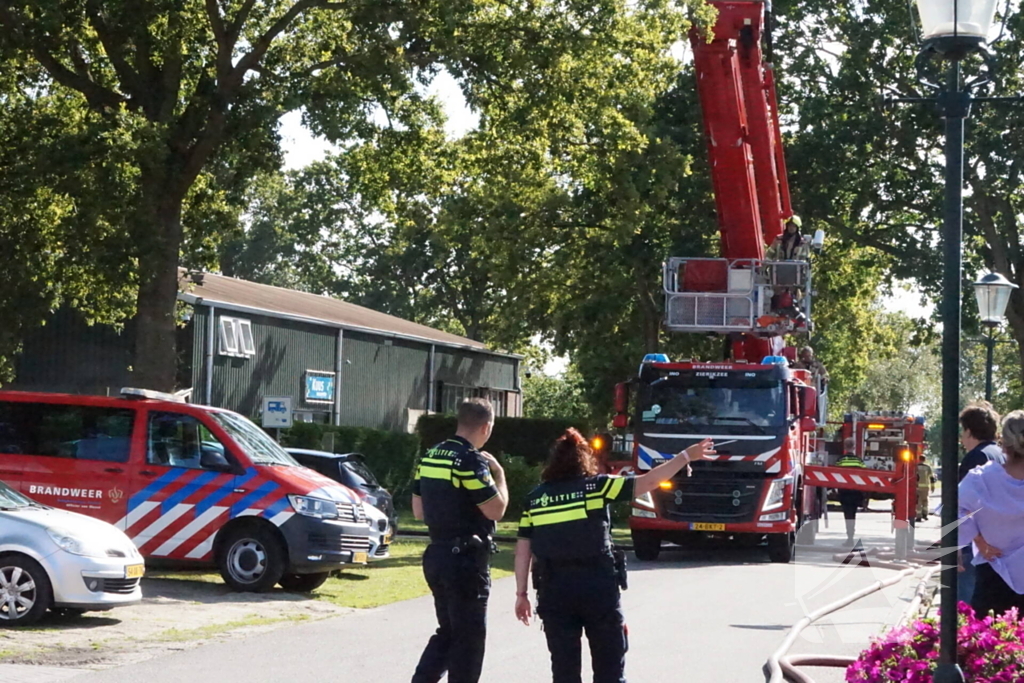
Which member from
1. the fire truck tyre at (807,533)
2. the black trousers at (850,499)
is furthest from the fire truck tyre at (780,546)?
the black trousers at (850,499)

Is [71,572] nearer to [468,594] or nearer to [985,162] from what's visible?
[468,594]

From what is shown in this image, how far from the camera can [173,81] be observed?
2086cm

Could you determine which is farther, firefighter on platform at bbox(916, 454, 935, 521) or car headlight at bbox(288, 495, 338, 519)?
firefighter on platform at bbox(916, 454, 935, 521)

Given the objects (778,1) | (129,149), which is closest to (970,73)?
(778,1)

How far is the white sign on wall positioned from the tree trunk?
4.12 m

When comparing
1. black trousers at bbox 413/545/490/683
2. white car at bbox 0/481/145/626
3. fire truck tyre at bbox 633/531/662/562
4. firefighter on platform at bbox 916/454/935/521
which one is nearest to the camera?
black trousers at bbox 413/545/490/683

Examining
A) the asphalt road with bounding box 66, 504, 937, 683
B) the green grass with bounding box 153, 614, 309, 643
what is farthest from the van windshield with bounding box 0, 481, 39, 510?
the asphalt road with bounding box 66, 504, 937, 683

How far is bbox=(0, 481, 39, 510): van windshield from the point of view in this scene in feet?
40.3

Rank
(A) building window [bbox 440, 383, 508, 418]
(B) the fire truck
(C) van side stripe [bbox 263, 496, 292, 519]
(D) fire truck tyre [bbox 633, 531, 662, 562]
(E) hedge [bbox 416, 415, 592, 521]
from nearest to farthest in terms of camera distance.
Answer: (C) van side stripe [bbox 263, 496, 292, 519], (B) the fire truck, (D) fire truck tyre [bbox 633, 531, 662, 562], (E) hedge [bbox 416, 415, 592, 521], (A) building window [bbox 440, 383, 508, 418]

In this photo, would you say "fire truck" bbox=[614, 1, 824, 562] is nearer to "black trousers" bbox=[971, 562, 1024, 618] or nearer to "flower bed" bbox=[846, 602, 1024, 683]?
"black trousers" bbox=[971, 562, 1024, 618]

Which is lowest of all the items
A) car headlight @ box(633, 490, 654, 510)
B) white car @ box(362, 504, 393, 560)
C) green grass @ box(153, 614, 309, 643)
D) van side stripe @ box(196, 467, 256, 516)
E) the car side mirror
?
green grass @ box(153, 614, 309, 643)

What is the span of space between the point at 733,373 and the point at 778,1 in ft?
47.5

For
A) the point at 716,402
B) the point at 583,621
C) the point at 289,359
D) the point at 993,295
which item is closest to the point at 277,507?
the point at 716,402

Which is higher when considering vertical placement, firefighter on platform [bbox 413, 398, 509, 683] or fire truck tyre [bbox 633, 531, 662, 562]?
firefighter on platform [bbox 413, 398, 509, 683]
